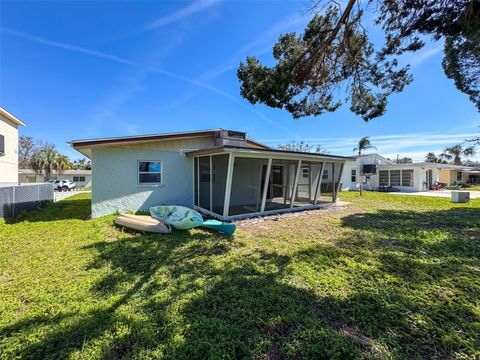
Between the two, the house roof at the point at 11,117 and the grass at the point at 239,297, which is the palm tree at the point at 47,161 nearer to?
the house roof at the point at 11,117

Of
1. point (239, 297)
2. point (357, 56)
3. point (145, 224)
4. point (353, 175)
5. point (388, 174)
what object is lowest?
point (239, 297)

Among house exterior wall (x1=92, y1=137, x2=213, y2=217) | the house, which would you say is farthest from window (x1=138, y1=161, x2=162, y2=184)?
house exterior wall (x1=92, y1=137, x2=213, y2=217)

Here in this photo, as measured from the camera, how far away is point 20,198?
9312mm

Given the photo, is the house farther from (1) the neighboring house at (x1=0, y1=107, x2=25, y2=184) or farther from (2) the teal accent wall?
(1) the neighboring house at (x1=0, y1=107, x2=25, y2=184)

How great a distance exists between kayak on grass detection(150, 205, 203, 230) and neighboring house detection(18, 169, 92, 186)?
35.2 metres

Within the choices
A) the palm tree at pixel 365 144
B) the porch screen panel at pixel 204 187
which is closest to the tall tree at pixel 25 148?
the porch screen panel at pixel 204 187

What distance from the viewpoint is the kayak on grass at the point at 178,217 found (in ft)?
21.0

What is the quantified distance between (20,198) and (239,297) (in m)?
11.4

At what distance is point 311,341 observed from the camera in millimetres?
2279

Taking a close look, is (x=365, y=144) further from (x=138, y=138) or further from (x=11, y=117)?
(x=11, y=117)

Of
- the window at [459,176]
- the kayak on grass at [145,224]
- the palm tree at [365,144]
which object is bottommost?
the kayak on grass at [145,224]

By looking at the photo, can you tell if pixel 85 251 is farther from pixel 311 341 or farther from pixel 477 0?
pixel 477 0

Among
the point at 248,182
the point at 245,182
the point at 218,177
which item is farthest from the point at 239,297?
the point at 248,182

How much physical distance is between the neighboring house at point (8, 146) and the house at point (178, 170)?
7.12 m
